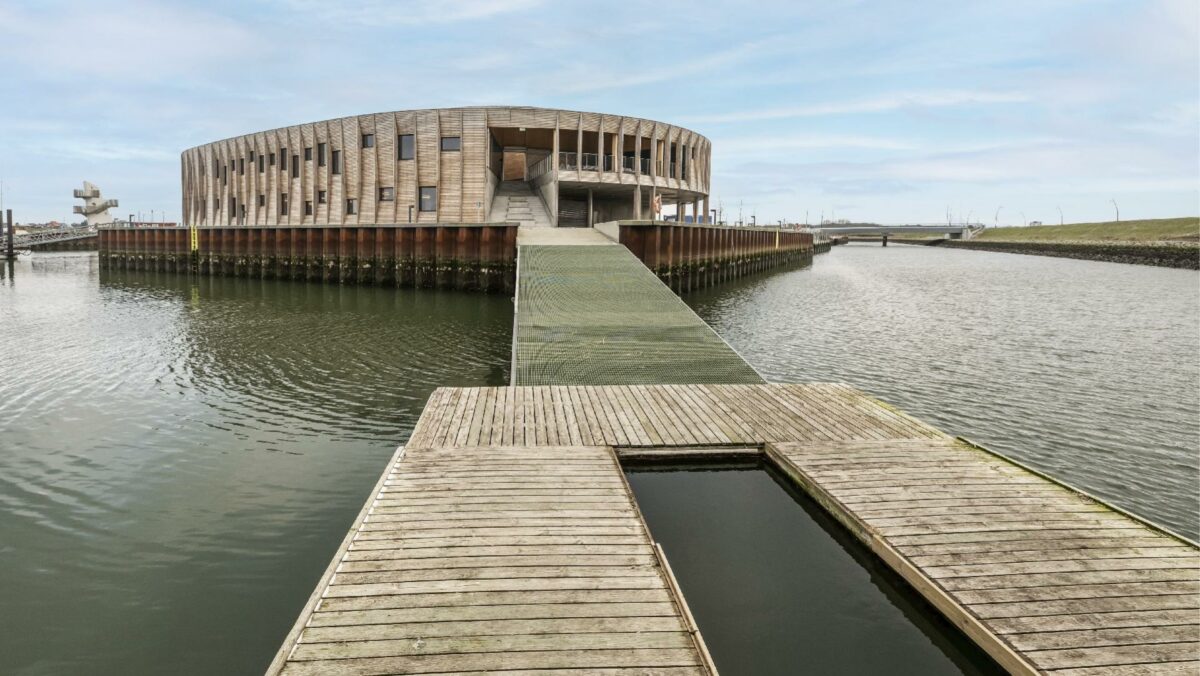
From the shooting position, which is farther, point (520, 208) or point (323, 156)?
point (323, 156)

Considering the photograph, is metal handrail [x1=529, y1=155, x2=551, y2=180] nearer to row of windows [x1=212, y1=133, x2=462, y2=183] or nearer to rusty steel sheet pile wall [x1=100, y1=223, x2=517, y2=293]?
row of windows [x1=212, y1=133, x2=462, y2=183]

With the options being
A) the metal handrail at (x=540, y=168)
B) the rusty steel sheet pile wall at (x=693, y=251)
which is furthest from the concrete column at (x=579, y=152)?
the rusty steel sheet pile wall at (x=693, y=251)

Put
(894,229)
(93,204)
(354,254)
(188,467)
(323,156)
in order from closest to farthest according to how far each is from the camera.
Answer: (188,467), (354,254), (323,156), (93,204), (894,229)

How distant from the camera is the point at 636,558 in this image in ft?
19.9

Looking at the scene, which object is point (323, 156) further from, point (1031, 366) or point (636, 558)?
point (636, 558)

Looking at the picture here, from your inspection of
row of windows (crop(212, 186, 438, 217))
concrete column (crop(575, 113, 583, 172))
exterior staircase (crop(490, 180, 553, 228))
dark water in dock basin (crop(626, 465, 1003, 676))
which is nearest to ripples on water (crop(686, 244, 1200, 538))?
dark water in dock basin (crop(626, 465, 1003, 676))

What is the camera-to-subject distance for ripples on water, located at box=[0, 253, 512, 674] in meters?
6.07

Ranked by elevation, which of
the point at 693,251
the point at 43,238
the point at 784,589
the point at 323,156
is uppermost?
the point at 323,156

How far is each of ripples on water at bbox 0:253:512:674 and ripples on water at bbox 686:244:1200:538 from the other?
377 inches

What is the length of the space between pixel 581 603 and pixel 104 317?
28.6 meters

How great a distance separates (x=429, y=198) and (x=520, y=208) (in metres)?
6.64

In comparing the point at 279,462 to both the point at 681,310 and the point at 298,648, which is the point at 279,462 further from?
the point at 681,310

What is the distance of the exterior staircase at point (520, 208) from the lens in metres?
47.7

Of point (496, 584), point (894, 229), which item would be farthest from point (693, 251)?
point (894, 229)
